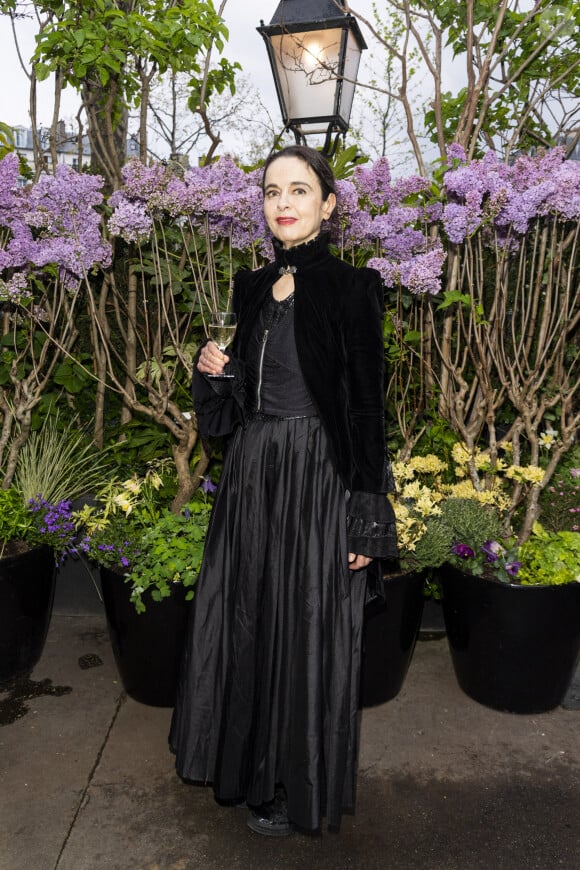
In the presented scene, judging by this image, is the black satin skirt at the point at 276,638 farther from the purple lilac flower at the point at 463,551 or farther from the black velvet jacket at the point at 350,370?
the purple lilac flower at the point at 463,551

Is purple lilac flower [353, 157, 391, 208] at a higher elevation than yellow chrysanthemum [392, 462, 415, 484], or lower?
higher

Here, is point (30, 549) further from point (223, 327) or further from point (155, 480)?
point (223, 327)

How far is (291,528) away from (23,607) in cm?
160

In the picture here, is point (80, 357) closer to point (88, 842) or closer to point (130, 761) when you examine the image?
point (130, 761)

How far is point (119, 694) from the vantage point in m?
3.04

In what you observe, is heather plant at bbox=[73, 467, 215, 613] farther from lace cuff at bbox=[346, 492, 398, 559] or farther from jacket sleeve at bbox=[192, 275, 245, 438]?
lace cuff at bbox=[346, 492, 398, 559]

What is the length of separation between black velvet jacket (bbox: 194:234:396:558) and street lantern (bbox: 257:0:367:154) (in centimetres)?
170

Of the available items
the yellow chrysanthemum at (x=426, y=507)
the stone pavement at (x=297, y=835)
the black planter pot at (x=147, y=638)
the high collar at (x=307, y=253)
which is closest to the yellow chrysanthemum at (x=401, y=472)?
the yellow chrysanthemum at (x=426, y=507)

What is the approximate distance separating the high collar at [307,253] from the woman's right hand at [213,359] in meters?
0.34

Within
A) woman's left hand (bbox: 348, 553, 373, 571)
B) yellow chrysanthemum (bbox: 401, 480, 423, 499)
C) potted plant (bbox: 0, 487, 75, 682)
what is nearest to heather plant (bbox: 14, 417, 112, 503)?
potted plant (bbox: 0, 487, 75, 682)

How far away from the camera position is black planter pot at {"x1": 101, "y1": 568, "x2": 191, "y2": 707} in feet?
8.98

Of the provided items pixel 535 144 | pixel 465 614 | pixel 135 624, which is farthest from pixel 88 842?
pixel 535 144

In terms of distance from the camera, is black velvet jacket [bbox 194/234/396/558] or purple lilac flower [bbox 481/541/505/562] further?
purple lilac flower [bbox 481/541/505/562]

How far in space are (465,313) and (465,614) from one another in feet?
4.94
